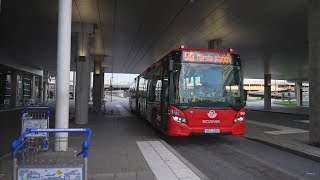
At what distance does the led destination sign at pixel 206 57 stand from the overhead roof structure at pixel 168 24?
141 inches

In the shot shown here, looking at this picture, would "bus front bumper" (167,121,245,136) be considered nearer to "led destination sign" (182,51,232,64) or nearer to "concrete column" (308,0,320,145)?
"led destination sign" (182,51,232,64)

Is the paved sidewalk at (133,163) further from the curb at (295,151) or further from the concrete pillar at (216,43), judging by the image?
the concrete pillar at (216,43)

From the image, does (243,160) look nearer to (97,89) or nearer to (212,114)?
(212,114)

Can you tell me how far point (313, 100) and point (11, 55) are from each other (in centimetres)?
2690

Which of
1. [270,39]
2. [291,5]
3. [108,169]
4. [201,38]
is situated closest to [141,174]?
[108,169]

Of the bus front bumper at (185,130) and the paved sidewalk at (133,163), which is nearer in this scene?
the paved sidewalk at (133,163)

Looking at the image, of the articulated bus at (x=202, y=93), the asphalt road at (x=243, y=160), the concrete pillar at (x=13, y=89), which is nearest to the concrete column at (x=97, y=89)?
the concrete pillar at (x=13, y=89)

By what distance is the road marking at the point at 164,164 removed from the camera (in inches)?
238

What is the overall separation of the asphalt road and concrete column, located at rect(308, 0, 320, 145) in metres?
1.29

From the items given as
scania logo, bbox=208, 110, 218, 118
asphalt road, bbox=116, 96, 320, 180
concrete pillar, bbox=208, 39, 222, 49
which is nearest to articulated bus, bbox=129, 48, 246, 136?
scania logo, bbox=208, 110, 218, 118

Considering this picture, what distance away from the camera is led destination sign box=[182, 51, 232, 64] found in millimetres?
10133

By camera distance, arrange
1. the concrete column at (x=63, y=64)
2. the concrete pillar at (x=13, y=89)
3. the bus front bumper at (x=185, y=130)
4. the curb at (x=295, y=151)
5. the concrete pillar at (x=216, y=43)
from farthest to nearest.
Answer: the concrete pillar at (x=13, y=89) → the concrete pillar at (x=216, y=43) → the bus front bumper at (x=185, y=130) → the curb at (x=295, y=151) → the concrete column at (x=63, y=64)

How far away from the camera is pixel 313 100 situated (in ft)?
31.8

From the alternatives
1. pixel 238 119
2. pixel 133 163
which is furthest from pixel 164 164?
pixel 238 119
